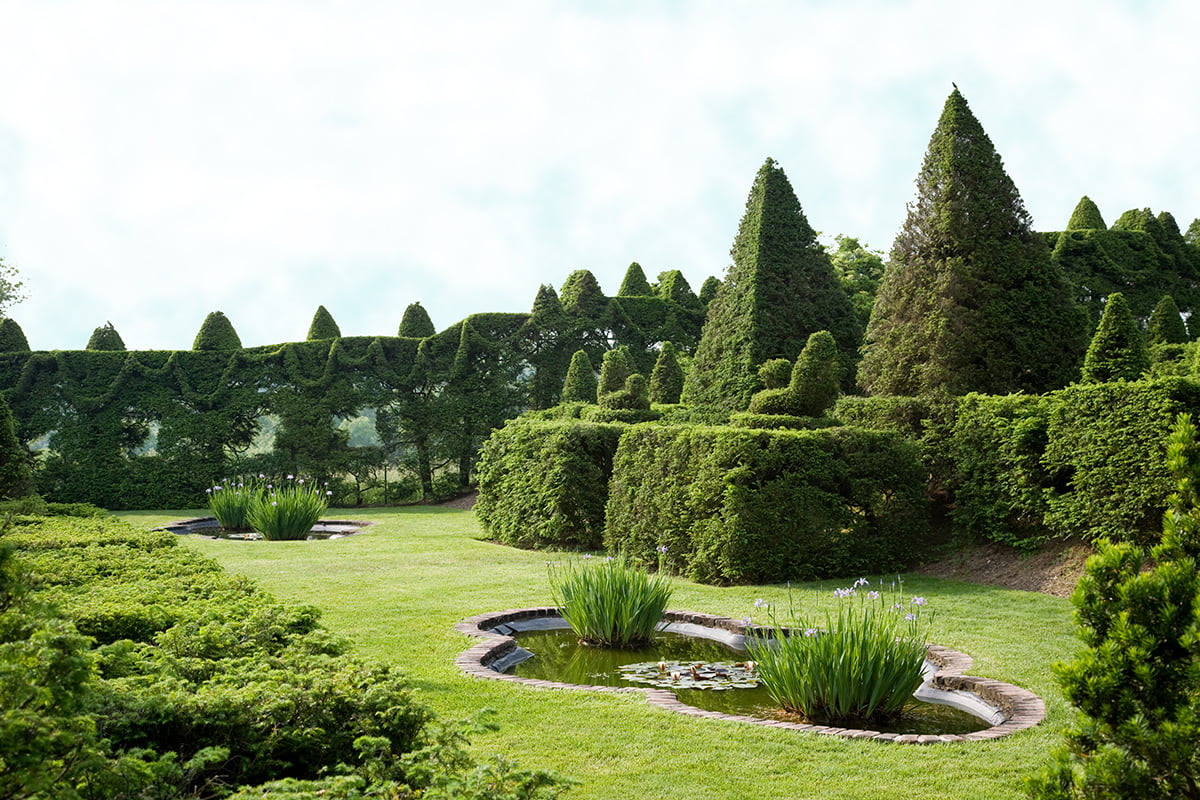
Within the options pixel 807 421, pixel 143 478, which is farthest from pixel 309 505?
pixel 143 478

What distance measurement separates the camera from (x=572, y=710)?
5.39 metres

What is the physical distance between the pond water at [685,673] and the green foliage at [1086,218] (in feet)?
69.3

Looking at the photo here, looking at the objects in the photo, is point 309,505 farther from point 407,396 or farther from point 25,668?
point 25,668

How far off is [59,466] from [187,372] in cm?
378

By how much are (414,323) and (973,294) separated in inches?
658

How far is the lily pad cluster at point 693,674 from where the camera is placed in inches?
248

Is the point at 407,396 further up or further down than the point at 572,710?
further up

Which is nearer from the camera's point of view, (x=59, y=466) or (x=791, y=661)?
(x=791, y=661)

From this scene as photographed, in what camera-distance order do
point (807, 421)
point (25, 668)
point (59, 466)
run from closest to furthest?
1. point (25, 668)
2. point (807, 421)
3. point (59, 466)

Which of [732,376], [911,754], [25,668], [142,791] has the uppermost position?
[732,376]

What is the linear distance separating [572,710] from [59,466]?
73.6 feet

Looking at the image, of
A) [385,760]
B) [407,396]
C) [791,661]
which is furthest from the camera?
[407,396]

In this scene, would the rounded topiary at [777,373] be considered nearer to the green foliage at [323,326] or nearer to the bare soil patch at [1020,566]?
the bare soil patch at [1020,566]

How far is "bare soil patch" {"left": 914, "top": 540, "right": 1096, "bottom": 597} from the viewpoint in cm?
973
